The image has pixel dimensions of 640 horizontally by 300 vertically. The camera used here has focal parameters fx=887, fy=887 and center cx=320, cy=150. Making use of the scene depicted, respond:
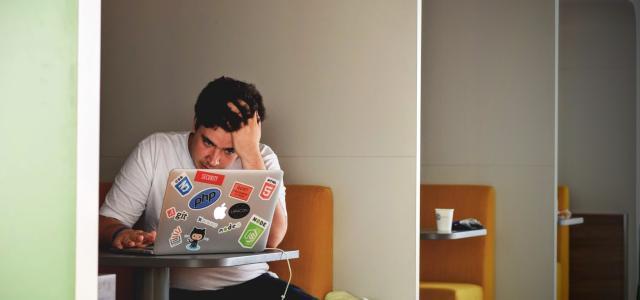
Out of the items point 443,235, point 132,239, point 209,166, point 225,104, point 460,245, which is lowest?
point 460,245

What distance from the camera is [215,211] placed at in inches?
103

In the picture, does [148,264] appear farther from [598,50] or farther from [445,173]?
[598,50]

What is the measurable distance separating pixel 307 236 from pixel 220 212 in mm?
1142

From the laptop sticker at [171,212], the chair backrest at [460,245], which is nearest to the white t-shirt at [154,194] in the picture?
the laptop sticker at [171,212]

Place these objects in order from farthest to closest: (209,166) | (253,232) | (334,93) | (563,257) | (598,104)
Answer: (598,104) → (563,257) → (334,93) → (209,166) → (253,232)

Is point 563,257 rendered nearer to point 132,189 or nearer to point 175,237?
point 132,189

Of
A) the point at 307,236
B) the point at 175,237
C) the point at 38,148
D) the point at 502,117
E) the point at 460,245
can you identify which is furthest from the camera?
the point at 502,117

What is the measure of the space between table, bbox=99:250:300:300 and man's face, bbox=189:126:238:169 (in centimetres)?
78

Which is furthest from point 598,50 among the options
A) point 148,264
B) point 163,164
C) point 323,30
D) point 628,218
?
point 148,264

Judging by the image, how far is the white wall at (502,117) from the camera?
5.59m

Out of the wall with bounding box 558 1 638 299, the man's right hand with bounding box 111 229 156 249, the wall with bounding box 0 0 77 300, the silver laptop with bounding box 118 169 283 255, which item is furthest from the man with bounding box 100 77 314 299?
the wall with bounding box 558 1 638 299

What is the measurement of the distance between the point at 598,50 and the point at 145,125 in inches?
204

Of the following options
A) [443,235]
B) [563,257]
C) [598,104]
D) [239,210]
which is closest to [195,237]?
[239,210]

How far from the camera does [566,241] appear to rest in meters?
7.10
